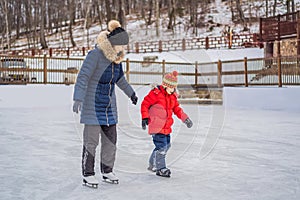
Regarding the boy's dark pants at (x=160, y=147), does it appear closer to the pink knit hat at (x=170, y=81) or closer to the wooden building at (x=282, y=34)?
the pink knit hat at (x=170, y=81)

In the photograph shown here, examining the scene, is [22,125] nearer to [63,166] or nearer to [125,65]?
[63,166]

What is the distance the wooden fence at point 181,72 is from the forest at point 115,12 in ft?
44.1

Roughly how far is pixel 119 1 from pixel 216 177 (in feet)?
96.1

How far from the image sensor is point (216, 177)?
13.5 ft

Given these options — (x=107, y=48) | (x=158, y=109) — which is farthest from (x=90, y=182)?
(x=107, y=48)

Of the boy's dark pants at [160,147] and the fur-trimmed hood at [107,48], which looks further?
the boy's dark pants at [160,147]

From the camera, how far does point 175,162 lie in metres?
4.98

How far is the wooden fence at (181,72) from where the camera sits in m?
14.9

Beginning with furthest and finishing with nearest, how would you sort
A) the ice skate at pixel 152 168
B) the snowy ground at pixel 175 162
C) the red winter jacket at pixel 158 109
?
the ice skate at pixel 152 168 < the red winter jacket at pixel 158 109 < the snowy ground at pixel 175 162

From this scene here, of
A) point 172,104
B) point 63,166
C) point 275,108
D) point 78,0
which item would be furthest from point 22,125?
point 78,0

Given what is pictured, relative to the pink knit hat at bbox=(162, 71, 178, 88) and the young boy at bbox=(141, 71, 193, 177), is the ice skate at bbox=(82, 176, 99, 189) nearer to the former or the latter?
the young boy at bbox=(141, 71, 193, 177)

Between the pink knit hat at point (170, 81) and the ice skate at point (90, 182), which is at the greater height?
the pink knit hat at point (170, 81)

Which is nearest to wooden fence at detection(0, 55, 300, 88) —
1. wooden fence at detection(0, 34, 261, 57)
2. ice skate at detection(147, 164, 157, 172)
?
wooden fence at detection(0, 34, 261, 57)

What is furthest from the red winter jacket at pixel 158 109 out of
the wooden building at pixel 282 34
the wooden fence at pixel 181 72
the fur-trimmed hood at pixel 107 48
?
the wooden building at pixel 282 34
